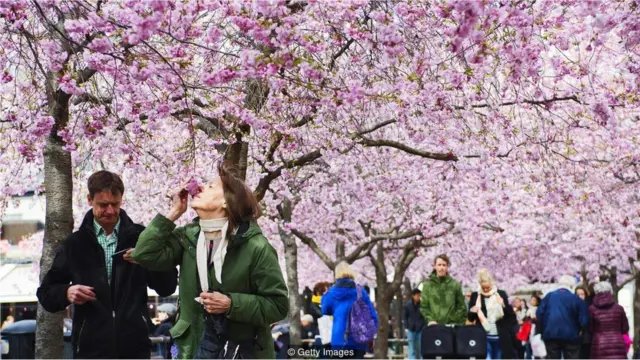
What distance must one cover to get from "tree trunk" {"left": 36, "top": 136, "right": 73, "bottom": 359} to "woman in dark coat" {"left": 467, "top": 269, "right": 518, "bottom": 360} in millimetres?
6517

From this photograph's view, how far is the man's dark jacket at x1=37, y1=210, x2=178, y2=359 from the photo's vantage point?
5914mm

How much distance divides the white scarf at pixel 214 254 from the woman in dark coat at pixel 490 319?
8.57 m

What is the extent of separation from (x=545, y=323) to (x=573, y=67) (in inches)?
218

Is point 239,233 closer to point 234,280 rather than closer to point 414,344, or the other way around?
point 234,280

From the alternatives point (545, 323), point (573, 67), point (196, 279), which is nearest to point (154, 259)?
point (196, 279)

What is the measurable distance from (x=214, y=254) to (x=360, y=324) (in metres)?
7.28

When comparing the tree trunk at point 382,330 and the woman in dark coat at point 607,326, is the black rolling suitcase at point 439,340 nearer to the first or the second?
the woman in dark coat at point 607,326

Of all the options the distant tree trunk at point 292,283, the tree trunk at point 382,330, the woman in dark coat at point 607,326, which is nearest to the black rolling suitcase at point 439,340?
the woman in dark coat at point 607,326

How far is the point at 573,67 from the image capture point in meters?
10.8

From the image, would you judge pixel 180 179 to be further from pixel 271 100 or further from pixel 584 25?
pixel 584 25

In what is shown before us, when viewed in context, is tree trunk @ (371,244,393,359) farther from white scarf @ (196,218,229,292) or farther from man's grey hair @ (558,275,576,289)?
white scarf @ (196,218,229,292)

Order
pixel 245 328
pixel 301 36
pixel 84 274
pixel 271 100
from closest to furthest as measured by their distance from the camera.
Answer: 1. pixel 245 328
2. pixel 84 274
3. pixel 301 36
4. pixel 271 100

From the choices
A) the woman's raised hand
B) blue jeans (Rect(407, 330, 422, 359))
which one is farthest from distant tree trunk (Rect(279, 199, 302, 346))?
the woman's raised hand

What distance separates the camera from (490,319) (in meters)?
14.0
